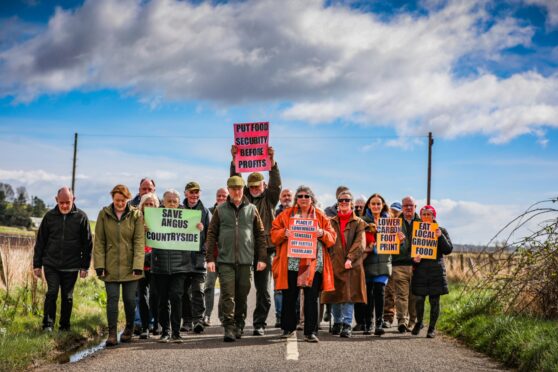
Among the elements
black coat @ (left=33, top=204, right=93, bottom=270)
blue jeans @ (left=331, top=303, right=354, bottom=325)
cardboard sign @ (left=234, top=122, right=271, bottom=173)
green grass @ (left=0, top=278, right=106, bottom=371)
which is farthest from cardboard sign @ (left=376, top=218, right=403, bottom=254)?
green grass @ (left=0, top=278, right=106, bottom=371)

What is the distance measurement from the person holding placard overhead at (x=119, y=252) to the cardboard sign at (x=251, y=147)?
2.84 m

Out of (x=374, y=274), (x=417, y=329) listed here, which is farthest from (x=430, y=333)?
(x=374, y=274)

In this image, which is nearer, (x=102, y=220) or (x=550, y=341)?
(x=550, y=341)

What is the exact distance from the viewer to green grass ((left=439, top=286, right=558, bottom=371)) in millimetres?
7766

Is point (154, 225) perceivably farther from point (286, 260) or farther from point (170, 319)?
point (286, 260)

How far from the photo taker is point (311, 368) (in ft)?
24.7

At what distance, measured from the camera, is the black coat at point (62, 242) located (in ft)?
33.4

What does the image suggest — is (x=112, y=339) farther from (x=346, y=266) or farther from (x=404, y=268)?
(x=404, y=268)

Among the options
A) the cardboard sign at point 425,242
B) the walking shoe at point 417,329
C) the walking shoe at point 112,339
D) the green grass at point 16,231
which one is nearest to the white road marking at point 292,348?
the walking shoe at point 417,329

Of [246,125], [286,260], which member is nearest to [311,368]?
[286,260]

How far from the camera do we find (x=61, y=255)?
401 inches

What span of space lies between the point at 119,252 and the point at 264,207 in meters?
2.61

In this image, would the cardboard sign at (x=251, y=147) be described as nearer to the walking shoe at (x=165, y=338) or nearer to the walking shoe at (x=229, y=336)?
the walking shoe at (x=229, y=336)

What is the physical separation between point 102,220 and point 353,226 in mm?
3821
